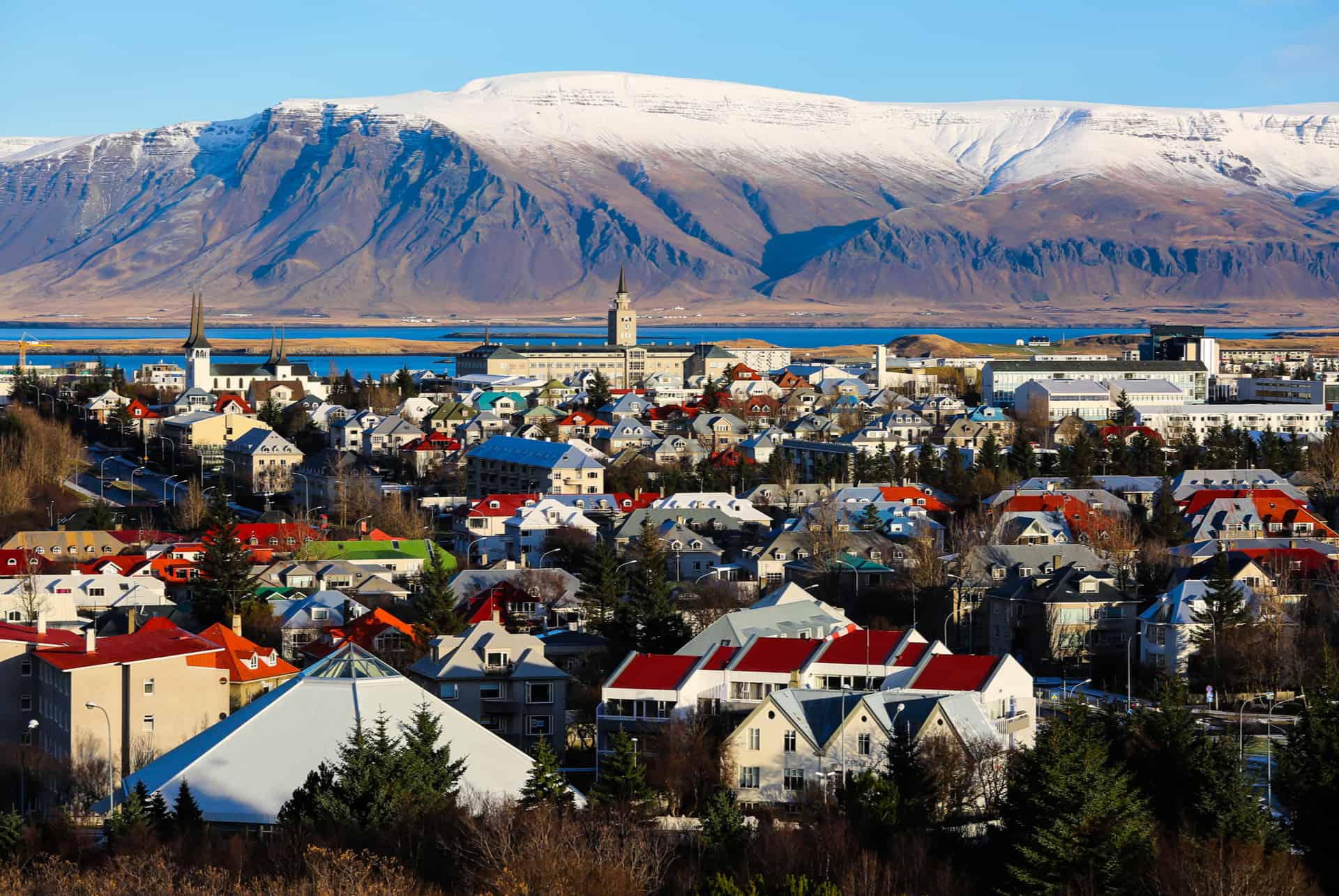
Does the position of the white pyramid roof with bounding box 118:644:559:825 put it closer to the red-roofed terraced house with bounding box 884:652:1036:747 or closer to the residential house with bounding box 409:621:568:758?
the residential house with bounding box 409:621:568:758

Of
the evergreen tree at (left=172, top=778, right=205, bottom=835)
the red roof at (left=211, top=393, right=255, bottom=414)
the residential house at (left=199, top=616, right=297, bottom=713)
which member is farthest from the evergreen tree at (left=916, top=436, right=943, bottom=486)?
the evergreen tree at (left=172, top=778, right=205, bottom=835)

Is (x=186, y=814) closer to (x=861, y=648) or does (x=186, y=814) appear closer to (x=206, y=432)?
(x=861, y=648)

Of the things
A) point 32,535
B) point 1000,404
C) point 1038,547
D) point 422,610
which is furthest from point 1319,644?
point 1000,404

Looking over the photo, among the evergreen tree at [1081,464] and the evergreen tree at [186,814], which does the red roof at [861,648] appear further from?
the evergreen tree at [1081,464]

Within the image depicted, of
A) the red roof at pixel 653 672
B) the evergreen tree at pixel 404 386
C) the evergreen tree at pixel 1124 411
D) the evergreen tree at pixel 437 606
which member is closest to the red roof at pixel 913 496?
the evergreen tree at pixel 437 606

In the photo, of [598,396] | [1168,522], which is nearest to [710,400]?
[598,396]

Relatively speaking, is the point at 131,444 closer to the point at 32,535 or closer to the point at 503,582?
the point at 32,535
